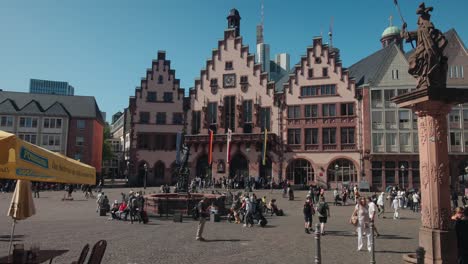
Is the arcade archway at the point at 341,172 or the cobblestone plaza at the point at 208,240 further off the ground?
the arcade archway at the point at 341,172

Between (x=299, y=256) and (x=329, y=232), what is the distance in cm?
587

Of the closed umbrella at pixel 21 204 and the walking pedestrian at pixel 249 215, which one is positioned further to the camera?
the walking pedestrian at pixel 249 215

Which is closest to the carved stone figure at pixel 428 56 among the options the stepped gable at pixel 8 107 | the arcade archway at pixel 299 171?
the arcade archway at pixel 299 171

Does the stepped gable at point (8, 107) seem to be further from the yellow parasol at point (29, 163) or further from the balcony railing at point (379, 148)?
the yellow parasol at point (29, 163)

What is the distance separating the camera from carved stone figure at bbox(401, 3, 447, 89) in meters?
10.6

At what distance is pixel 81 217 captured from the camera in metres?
23.3

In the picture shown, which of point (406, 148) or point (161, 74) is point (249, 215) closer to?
point (406, 148)

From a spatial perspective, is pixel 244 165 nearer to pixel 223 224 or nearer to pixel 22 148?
pixel 223 224

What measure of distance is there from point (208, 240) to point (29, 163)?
949 centimetres

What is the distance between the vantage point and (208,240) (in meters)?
15.7

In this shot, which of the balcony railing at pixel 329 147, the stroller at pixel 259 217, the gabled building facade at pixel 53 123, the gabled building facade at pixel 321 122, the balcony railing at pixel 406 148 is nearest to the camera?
the stroller at pixel 259 217

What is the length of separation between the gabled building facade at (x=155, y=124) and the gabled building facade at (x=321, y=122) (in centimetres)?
1682

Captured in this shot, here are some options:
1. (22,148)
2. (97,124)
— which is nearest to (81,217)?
(22,148)

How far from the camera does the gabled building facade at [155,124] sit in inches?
2269
